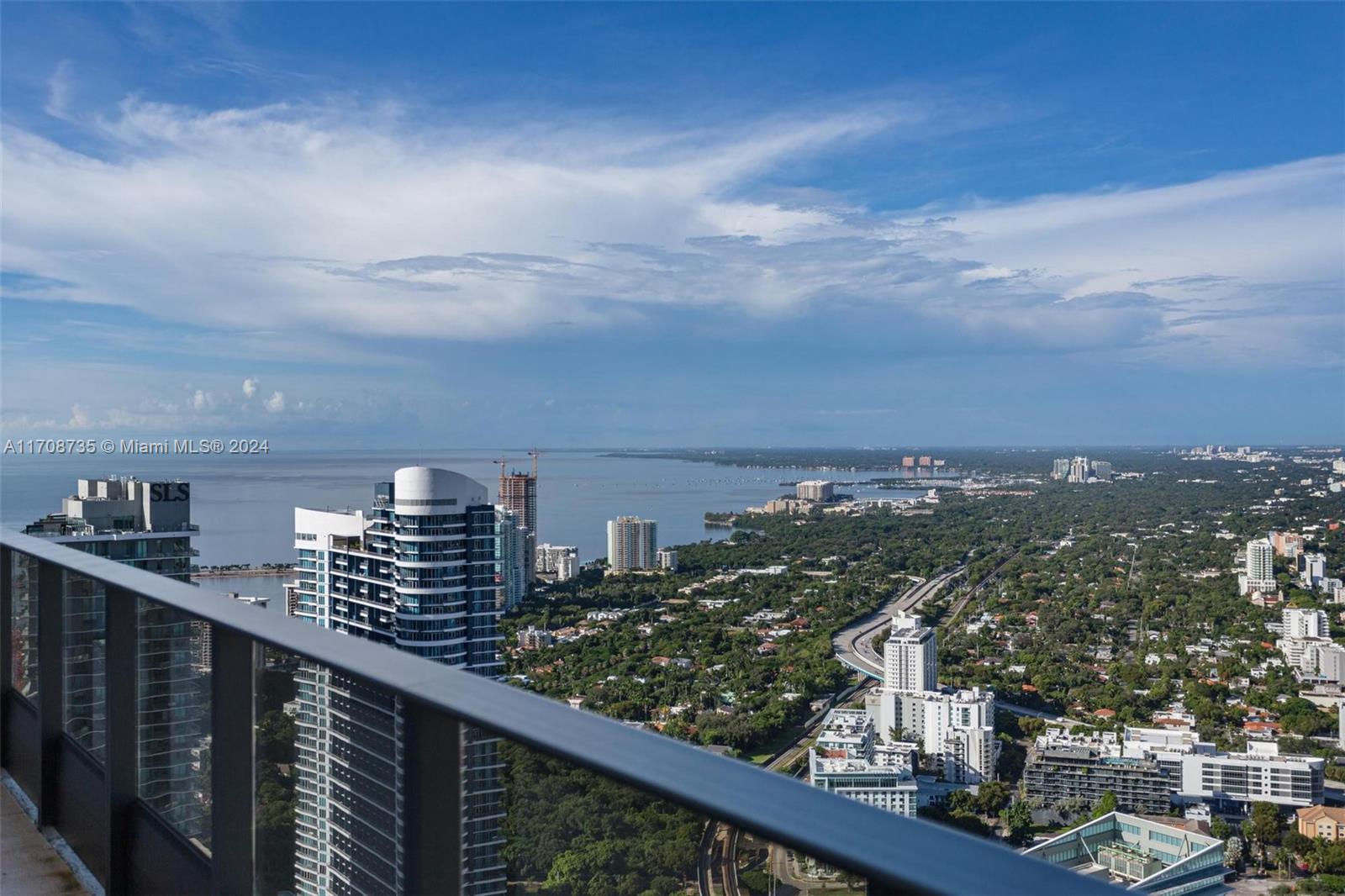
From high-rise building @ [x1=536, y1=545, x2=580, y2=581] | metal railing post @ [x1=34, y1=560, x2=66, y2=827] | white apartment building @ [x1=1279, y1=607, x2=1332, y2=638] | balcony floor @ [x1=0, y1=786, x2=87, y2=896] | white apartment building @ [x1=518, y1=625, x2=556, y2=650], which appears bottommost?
white apartment building @ [x1=518, y1=625, x2=556, y2=650]

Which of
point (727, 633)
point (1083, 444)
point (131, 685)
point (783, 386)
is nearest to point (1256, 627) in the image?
point (727, 633)

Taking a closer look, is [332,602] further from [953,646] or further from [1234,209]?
[1234,209]

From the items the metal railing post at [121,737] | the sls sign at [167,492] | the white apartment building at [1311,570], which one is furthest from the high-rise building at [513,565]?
the metal railing post at [121,737]

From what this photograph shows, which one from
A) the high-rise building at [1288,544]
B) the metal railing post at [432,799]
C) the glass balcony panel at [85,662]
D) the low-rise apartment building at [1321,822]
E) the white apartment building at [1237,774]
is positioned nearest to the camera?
the metal railing post at [432,799]

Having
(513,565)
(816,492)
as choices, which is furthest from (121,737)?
(816,492)

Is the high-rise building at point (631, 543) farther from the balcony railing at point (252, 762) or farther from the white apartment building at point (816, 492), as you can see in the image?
the balcony railing at point (252, 762)

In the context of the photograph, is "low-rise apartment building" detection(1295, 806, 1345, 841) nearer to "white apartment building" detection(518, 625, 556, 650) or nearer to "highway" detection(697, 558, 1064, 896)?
"highway" detection(697, 558, 1064, 896)

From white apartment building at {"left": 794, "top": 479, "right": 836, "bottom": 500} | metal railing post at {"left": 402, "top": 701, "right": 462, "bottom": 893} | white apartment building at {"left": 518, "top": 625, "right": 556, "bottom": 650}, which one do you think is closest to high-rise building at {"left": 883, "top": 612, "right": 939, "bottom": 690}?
white apartment building at {"left": 518, "top": 625, "right": 556, "bottom": 650}
